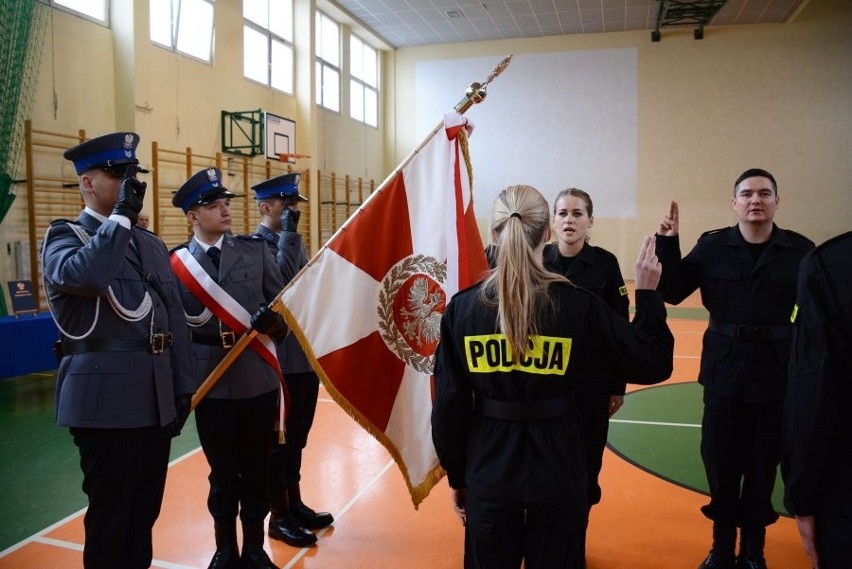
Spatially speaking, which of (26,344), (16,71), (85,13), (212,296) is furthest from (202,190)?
(85,13)

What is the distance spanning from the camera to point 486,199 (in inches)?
653

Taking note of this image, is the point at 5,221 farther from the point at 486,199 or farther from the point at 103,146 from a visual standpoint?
the point at 486,199

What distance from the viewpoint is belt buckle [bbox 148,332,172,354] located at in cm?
225

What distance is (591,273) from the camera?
285cm

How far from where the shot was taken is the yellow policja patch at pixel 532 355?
1601 millimetres

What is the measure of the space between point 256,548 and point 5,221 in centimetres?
600

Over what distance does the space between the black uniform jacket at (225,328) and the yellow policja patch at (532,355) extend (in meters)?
1.37

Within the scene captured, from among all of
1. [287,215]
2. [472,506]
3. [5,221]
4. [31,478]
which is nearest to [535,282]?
[472,506]

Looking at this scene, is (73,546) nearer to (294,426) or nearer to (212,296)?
(294,426)

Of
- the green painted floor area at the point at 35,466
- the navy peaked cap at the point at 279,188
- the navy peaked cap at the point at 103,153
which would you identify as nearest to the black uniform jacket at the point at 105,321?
the navy peaked cap at the point at 103,153

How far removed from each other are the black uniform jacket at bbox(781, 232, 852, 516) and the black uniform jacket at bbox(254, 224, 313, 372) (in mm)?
2138

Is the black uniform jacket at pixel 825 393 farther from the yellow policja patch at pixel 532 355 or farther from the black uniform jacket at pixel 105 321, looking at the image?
the black uniform jacket at pixel 105 321

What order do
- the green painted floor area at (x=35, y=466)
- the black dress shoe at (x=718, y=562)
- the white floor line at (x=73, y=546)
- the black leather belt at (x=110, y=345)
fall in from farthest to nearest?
the green painted floor area at (x=35, y=466), the white floor line at (x=73, y=546), the black dress shoe at (x=718, y=562), the black leather belt at (x=110, y=345)

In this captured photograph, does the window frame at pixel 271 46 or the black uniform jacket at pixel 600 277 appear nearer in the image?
the black uniform jacket at pixel 600 277
